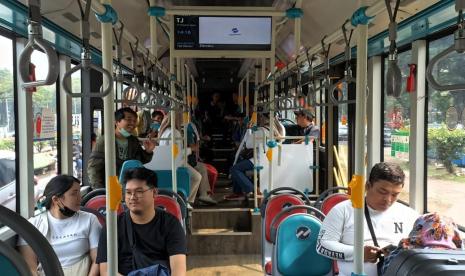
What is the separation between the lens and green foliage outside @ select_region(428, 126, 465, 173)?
334 centimetres

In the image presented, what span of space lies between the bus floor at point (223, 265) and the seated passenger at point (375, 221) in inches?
97.5

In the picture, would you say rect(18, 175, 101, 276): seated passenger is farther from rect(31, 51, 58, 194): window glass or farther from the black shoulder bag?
the black shoulder bag

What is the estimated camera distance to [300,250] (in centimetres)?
276

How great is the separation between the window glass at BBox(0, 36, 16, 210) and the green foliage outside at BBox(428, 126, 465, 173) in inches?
128

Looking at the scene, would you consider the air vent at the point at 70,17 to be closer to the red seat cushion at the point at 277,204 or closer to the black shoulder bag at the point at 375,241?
the red seat cushion at the point at 277,204

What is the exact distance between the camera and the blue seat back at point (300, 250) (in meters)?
2.75

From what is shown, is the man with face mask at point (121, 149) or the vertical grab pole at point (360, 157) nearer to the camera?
the vertical grab pole at point (360, 157)

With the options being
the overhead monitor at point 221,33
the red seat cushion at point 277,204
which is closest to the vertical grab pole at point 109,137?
the red seat cushion at point 277,204

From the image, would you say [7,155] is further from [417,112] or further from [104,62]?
[417,112]

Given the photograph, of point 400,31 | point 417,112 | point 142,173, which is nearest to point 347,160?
point 417,112

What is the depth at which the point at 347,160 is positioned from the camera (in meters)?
5.80

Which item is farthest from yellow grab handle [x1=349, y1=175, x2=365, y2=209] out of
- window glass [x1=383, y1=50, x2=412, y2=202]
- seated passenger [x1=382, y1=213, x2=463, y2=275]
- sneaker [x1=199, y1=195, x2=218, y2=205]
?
sneaker [x1=199, y1=195, x2=218, y2=205]

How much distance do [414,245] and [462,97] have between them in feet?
6.05

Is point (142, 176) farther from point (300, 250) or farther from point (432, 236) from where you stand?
point (432, 236)
